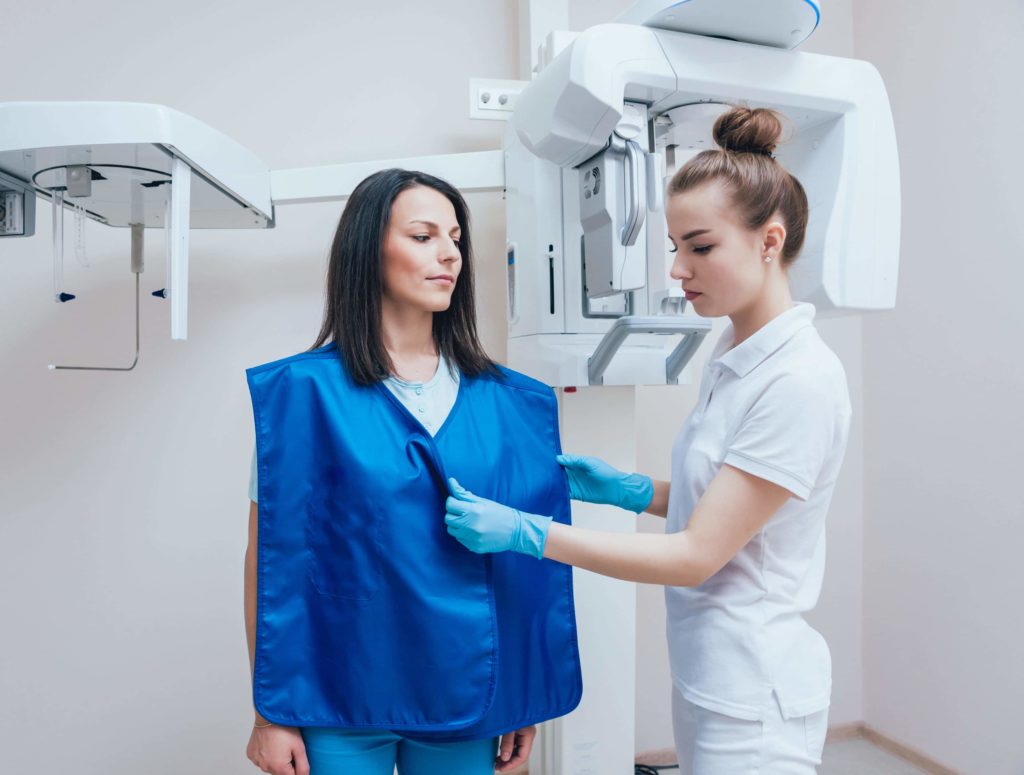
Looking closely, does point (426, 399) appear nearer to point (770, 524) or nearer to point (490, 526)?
point (490, 526)

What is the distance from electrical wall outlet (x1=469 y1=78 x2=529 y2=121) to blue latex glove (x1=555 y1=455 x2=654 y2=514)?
94cm

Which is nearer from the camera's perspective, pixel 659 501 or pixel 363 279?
pixel 363 279

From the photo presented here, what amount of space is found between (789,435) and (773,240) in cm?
28

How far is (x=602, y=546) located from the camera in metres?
0.99

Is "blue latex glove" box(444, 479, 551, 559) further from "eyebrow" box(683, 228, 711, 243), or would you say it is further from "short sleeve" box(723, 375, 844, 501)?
"eyebrow" box(683, 228, 711, 243)

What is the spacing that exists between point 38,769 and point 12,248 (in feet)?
4.35

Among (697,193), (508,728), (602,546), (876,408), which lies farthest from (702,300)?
(876,408)

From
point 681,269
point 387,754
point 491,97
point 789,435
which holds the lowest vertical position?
point 387,754

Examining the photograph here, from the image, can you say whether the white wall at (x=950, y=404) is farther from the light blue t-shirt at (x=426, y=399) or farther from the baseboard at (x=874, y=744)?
the light blue t-shirt at (x=426, y=399)

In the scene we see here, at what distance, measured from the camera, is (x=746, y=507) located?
0.94 m

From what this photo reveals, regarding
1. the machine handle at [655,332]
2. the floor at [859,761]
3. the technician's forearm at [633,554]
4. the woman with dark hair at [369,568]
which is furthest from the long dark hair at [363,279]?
the floor at [859,761]

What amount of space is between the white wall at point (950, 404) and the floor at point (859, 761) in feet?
0.26

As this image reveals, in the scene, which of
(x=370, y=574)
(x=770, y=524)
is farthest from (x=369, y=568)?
(x=770, y=524)

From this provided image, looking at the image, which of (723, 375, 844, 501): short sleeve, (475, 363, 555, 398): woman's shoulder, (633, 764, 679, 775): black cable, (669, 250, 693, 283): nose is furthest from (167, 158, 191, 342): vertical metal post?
(633, 764, 679, 775): black cable
